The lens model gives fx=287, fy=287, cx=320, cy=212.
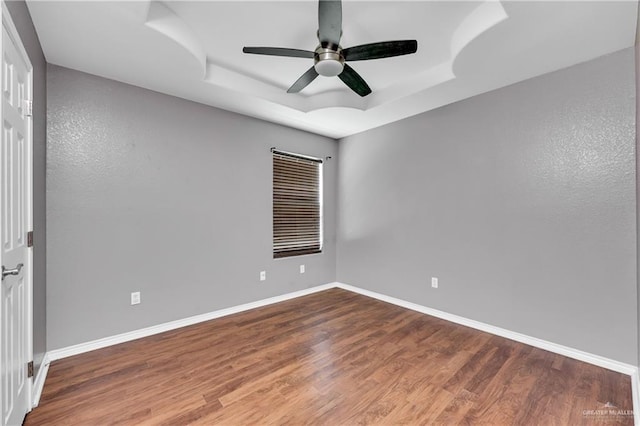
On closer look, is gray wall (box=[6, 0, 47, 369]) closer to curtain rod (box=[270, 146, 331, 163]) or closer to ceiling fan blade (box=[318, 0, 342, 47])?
ceiling fan blade (box=[318, 0, 342, 47])

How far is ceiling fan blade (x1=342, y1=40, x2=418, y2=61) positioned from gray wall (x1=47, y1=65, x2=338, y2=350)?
196 centimetres

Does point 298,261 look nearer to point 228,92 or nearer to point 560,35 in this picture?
point 228,92

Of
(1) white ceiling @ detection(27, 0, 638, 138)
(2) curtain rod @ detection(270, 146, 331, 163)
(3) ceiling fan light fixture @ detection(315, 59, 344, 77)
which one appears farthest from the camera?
(2) curtain rod @ detection(270, 146, 331, 163)

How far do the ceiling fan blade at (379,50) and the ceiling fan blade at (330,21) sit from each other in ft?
0.42

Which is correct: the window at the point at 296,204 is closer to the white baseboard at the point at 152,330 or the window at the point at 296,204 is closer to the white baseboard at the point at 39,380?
the white baseboard at the point at 152,330

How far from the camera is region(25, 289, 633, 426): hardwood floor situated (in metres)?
1.73

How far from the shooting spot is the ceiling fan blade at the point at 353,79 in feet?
7.27

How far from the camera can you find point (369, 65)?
8.95 feet

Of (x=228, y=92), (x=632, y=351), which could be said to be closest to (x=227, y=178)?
(x=228, y=92)

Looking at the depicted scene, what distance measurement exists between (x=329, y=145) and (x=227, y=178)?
185 cm

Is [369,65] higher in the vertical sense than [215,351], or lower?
higher

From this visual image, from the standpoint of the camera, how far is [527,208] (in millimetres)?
2666

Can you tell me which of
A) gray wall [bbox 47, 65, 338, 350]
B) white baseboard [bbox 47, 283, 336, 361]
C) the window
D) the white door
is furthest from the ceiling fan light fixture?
white baseboard [bbox 47, 283, 336, 361]

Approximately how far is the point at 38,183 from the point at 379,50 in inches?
103
